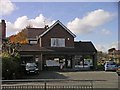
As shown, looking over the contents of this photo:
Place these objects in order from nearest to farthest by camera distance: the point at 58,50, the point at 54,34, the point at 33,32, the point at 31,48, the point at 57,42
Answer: the point at 58,50 → the point at 31,48 → the point at 54,34 → the point at 57,42 → the point at 33,32

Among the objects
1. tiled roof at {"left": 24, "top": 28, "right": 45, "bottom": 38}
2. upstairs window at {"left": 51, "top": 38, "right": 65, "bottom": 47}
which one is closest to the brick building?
upstairs window at {"left": 51, "top": 38, "right": 65, "bottom": 47}

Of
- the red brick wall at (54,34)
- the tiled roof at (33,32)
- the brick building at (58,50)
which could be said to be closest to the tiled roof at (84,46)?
the brick building at (58,50)

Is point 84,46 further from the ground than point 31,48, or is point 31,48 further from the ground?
point 84,46

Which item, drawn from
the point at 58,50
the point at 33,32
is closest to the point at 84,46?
the point at 58,50

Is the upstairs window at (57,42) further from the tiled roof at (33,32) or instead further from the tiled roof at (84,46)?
the tiled roof at (33,32)

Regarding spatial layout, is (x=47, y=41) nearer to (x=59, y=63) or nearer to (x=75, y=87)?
(x=59, y=63)

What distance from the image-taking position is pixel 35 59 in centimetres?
3978

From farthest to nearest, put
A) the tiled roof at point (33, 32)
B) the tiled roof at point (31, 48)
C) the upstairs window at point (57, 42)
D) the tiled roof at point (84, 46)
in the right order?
the tiled roof at point (33, 32) → the tiled roof at point (84, 46) → the upstairs window at point (57, 42) → the tiled roof at point (31, 48)

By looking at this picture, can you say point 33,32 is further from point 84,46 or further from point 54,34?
point 84,46

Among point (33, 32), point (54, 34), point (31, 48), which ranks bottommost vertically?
point (31, 48)

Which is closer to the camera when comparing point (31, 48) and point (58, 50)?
point (58, 50)

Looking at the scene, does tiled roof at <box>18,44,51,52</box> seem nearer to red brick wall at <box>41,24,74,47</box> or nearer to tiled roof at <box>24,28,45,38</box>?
red brick wall at <box>41,24,74,47</box>

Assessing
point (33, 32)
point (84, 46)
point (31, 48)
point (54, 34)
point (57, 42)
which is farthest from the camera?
point (33, 32)

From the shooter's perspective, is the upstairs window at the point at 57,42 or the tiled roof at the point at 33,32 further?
the tiled roof at the point at 33,32
